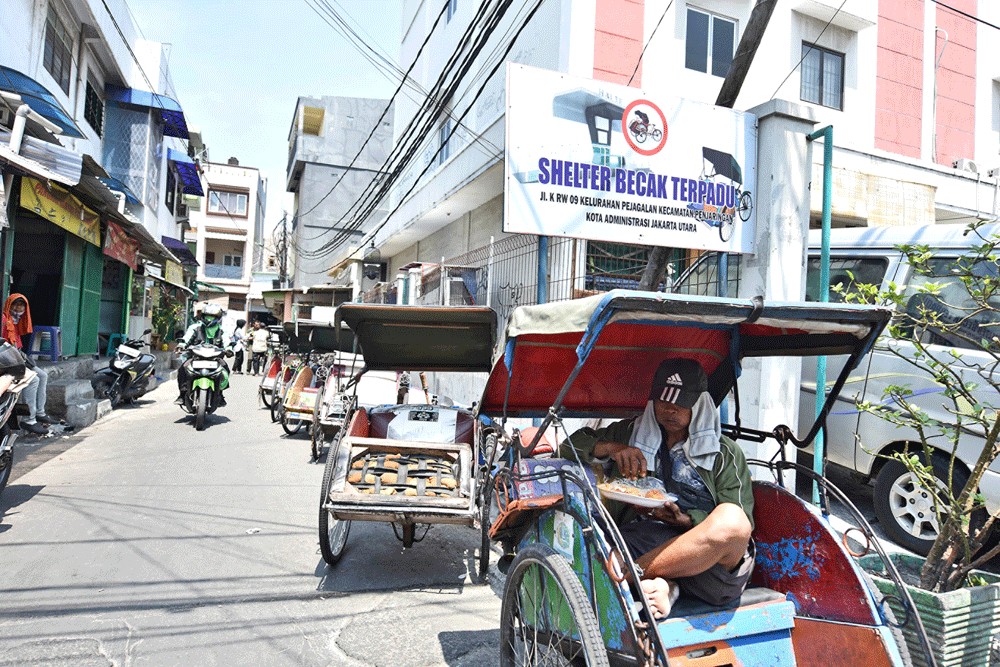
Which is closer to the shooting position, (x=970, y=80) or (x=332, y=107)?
(x=970, y=80)

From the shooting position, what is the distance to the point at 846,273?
225 inches

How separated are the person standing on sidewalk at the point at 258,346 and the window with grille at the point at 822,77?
676 inches

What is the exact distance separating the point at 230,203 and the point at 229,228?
2008 mm

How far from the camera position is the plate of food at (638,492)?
2.61 meters

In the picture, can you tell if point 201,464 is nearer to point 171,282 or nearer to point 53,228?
point 53,228

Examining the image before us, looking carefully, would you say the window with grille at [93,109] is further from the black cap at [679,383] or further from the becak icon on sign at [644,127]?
the black cap at [679,383]

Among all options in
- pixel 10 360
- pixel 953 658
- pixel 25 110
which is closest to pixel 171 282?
pixel 25 110

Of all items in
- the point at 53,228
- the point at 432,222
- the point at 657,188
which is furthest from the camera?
the point at 432,222

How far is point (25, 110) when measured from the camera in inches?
308

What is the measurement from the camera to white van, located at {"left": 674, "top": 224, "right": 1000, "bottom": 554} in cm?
468

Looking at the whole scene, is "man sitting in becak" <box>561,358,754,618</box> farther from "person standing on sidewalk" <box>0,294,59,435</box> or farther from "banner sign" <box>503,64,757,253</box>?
"person standing on sidewalk" <box>0,294,59,435</box>

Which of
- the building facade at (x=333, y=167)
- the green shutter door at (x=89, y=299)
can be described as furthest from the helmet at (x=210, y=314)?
the building facade at (x=333, y=167)

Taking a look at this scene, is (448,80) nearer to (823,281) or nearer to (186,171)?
(186,171)

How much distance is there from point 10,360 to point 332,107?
1423 inches
